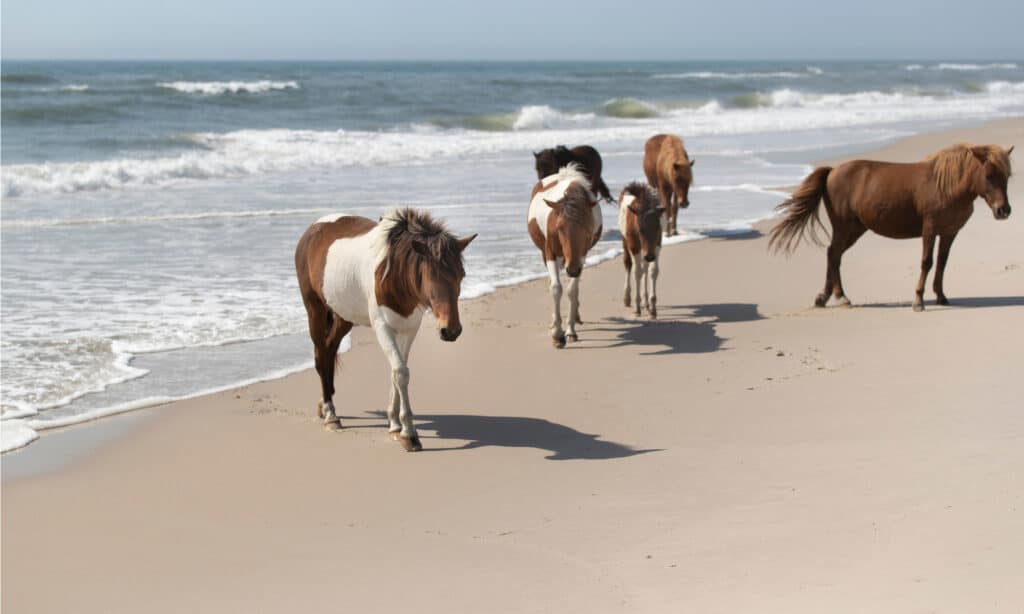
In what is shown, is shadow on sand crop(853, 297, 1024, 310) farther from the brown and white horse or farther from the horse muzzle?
the horse muzzle

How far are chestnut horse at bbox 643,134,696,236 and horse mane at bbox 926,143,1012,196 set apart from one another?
538 centimetres

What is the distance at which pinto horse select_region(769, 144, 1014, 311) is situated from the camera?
9.31 meters

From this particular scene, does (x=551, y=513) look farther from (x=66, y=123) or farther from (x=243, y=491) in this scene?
(x=66, y=123)

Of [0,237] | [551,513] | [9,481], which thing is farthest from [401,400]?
[0,237]

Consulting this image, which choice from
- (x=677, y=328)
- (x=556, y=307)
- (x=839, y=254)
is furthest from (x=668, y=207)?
(x=556, y=307)

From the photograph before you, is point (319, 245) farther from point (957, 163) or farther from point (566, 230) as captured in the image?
point (957, 163)

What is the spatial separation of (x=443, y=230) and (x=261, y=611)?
110 inches

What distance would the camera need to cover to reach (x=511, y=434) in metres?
7.04

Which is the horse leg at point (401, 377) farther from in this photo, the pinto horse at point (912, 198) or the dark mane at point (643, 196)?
the pinto horse at point (912, 198)

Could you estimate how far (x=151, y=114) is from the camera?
122 feet

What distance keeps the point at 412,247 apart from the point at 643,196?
3.98m

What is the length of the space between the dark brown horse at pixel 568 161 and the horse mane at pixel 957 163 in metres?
4.53

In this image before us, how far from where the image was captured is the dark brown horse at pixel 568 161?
45.4 feet

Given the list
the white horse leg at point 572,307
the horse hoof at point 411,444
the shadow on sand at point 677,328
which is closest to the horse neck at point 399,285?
the horse hoof at point 411,444
